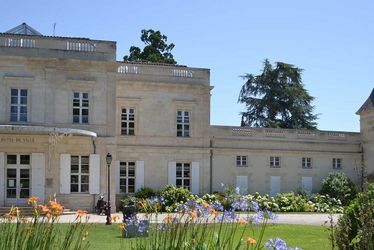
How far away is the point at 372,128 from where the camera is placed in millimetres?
36344

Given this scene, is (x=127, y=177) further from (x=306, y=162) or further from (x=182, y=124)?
(x=306, y=162)

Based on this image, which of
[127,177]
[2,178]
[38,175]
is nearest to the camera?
[2,178]

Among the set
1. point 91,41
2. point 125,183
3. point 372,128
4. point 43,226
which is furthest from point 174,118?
point 43,226

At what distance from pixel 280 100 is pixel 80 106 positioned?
81.4 ft

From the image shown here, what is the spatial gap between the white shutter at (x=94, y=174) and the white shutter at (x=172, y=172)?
5591 millimetres

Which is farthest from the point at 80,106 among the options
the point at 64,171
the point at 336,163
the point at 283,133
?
the point at 336,163

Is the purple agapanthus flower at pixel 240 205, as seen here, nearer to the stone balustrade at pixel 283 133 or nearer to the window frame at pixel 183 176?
the window frame at pixel 183 176

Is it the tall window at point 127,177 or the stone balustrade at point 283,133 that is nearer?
the tall window at point 127,177

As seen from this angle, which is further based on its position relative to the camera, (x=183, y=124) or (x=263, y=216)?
(x=183, y=124)

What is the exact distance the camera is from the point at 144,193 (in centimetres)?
3053

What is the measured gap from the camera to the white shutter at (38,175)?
26266mm

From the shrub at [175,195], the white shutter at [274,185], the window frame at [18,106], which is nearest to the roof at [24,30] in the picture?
the window frame at [18,106]

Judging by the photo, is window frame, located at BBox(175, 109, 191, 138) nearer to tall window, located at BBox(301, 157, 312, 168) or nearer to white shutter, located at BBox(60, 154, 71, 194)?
tall window, located at BBox(301, 157, 312, 168)

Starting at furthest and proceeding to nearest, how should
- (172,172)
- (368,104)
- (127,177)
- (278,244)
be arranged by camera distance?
(368,104)
(172,172)
(127,177)
(278,244)
